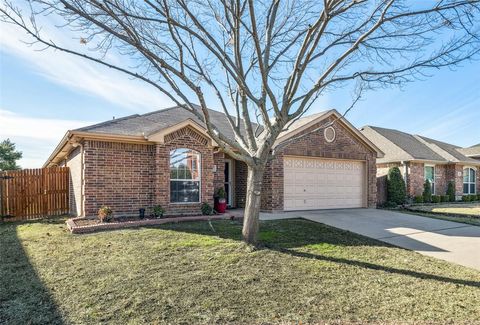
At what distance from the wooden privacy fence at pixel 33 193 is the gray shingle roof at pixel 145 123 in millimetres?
3735

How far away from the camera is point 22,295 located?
14.6 ft

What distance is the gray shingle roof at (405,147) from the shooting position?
1972 cm

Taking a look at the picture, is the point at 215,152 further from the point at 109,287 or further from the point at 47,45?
the point at 109,287

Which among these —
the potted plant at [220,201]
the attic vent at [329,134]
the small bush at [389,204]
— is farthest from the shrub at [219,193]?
the small bush at [389,204]

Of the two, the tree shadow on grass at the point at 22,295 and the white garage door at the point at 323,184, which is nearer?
the tree shadow on grass at the point at 22,295

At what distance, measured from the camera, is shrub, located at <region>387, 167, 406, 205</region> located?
57.5ft

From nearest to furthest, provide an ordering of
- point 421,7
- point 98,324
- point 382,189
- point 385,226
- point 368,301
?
point 98,324
point 368,301
point 421,7
point 385,226
point 382,189

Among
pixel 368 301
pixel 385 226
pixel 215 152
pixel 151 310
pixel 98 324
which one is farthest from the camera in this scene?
pixel 215 152

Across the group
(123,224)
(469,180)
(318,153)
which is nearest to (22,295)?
(123,224)

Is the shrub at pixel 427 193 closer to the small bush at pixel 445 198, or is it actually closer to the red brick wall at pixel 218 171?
the small bush at pixel 445 198

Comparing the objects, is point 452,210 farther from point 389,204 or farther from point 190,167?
point 190,167

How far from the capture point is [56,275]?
17.0ft

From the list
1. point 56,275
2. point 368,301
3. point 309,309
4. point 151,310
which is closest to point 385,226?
point 368,301

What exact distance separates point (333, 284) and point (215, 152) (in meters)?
7.69
